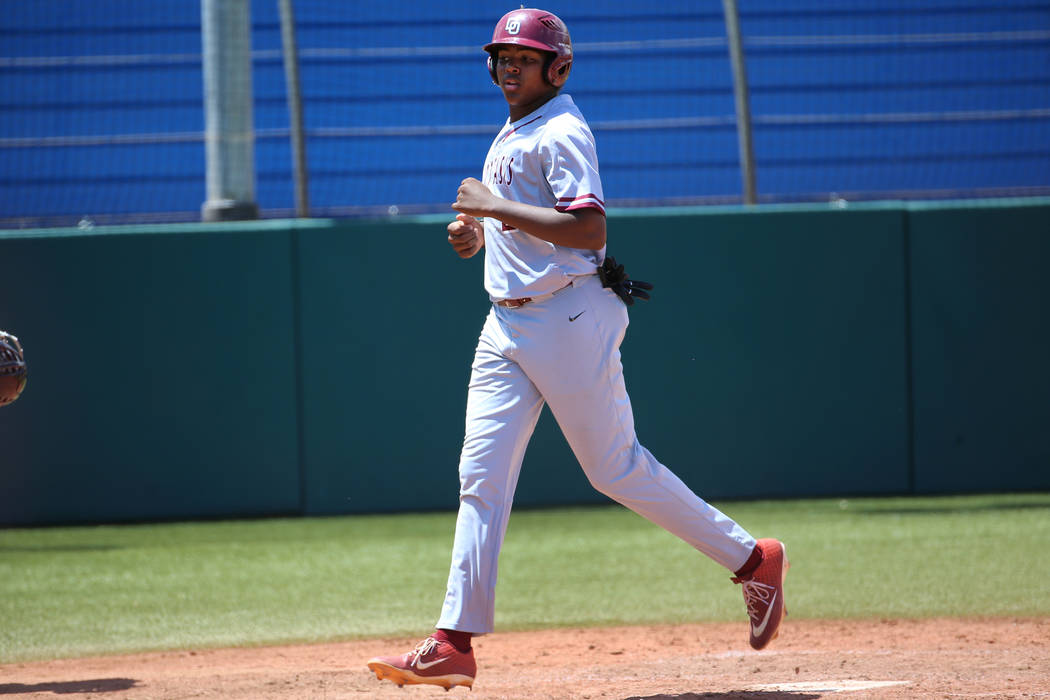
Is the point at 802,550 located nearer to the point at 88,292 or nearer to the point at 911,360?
the point at 911,360

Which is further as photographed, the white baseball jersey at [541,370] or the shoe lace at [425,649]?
the white baseball jersey at [541,370]

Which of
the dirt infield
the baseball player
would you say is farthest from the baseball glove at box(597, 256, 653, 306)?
the dirt infield

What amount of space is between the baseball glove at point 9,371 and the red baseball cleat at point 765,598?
2317 millimetres

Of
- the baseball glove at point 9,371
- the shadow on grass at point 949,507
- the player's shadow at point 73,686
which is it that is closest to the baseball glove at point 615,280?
the baseball glove at point 9,371

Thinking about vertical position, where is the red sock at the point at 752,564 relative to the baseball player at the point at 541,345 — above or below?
below

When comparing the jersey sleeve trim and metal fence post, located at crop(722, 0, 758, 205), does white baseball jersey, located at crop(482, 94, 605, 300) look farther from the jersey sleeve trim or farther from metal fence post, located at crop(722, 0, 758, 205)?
metal fence post, located at crop(722, 0, 758, 205)

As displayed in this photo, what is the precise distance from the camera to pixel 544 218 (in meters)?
3.44

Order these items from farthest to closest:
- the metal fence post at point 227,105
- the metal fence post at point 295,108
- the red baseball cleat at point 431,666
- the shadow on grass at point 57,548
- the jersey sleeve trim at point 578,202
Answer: the metal fence post at point 295,108 → the metal fence post at point 227,105 → the shadow on grass at point 57,548 → the jersey sleeve trim at point 578,202 → the red baseball cleat at point 431,666

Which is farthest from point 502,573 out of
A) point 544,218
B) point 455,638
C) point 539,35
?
point 539,35

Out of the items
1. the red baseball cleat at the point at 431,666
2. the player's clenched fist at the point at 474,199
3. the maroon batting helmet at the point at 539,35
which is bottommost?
the red baseball cleat at the point at 431,666

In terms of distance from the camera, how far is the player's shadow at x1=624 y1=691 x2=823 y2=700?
11.8 feet

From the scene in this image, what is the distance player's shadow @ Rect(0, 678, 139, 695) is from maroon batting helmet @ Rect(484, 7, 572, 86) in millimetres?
2376

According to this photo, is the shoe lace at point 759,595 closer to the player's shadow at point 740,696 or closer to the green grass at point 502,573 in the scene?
the player's shadow at point 740,696

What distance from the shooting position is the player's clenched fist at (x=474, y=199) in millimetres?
3482
